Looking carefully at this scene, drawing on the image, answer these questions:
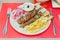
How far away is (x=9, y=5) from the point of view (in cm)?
96

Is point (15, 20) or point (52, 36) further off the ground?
point (15, 20)

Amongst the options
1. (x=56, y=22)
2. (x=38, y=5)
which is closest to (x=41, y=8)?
(x=38, y=5)

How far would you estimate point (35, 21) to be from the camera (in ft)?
2.69

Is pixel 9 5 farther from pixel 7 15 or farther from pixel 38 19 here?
pixel 38 19

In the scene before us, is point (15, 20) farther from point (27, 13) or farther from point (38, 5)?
point (38, 5)

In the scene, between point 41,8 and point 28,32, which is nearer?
Result: point 28,32

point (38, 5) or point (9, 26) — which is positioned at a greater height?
point (38, 5)

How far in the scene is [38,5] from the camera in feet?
3.02

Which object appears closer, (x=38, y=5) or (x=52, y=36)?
(x=52, y=36)

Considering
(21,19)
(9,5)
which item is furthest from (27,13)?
(9,5)

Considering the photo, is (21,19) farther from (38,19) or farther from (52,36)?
(52,36)

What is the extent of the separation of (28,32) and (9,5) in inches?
10.8

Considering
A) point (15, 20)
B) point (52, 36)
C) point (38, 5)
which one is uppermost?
point (38, 5)

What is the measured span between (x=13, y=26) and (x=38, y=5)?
8.9 inches
